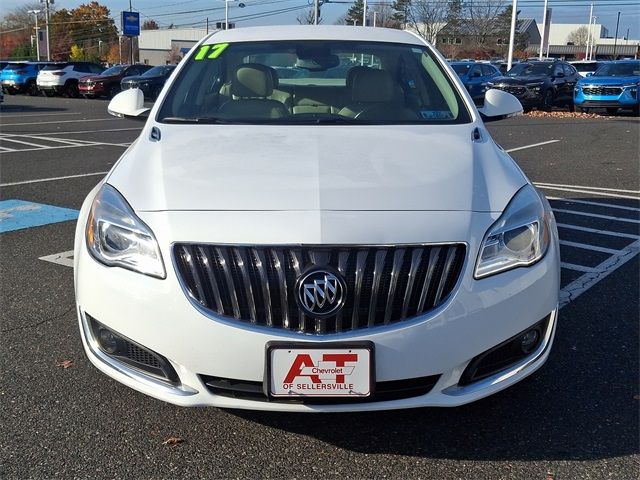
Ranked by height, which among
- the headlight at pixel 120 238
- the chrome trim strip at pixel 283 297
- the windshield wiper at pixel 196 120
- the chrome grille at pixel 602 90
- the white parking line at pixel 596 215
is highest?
the windshield wiper at pixel 196 120

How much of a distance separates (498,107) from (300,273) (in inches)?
94.5

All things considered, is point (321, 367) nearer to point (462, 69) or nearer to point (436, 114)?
point (436, 114)

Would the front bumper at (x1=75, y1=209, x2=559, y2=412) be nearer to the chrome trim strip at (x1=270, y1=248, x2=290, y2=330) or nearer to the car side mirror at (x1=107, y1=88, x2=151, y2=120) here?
the chrome trim strip at (x1=270, y1=248, x2=290, y2=330)

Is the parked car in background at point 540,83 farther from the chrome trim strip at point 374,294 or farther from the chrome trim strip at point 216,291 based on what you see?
the chrome trim strip at point 216,291

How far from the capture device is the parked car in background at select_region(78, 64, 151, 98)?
28953mm

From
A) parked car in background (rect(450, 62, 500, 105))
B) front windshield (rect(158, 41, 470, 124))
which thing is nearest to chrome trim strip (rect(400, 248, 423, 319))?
front windshield (rect(158, 41, 470, 124))

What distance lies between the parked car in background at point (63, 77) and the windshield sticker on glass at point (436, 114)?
95.5 feet

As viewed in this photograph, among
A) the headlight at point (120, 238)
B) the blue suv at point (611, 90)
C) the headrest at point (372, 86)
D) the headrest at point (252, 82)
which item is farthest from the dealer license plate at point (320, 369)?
the blue suv at point (611, 90)

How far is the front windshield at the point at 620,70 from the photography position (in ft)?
65.9

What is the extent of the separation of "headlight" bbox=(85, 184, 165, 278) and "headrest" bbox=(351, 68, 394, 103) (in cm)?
166

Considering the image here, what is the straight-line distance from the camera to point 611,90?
1947 centimetres

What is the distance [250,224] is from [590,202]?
5830 mm

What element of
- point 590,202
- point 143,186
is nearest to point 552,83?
point 590,202

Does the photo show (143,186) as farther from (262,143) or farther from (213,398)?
(213,398)
